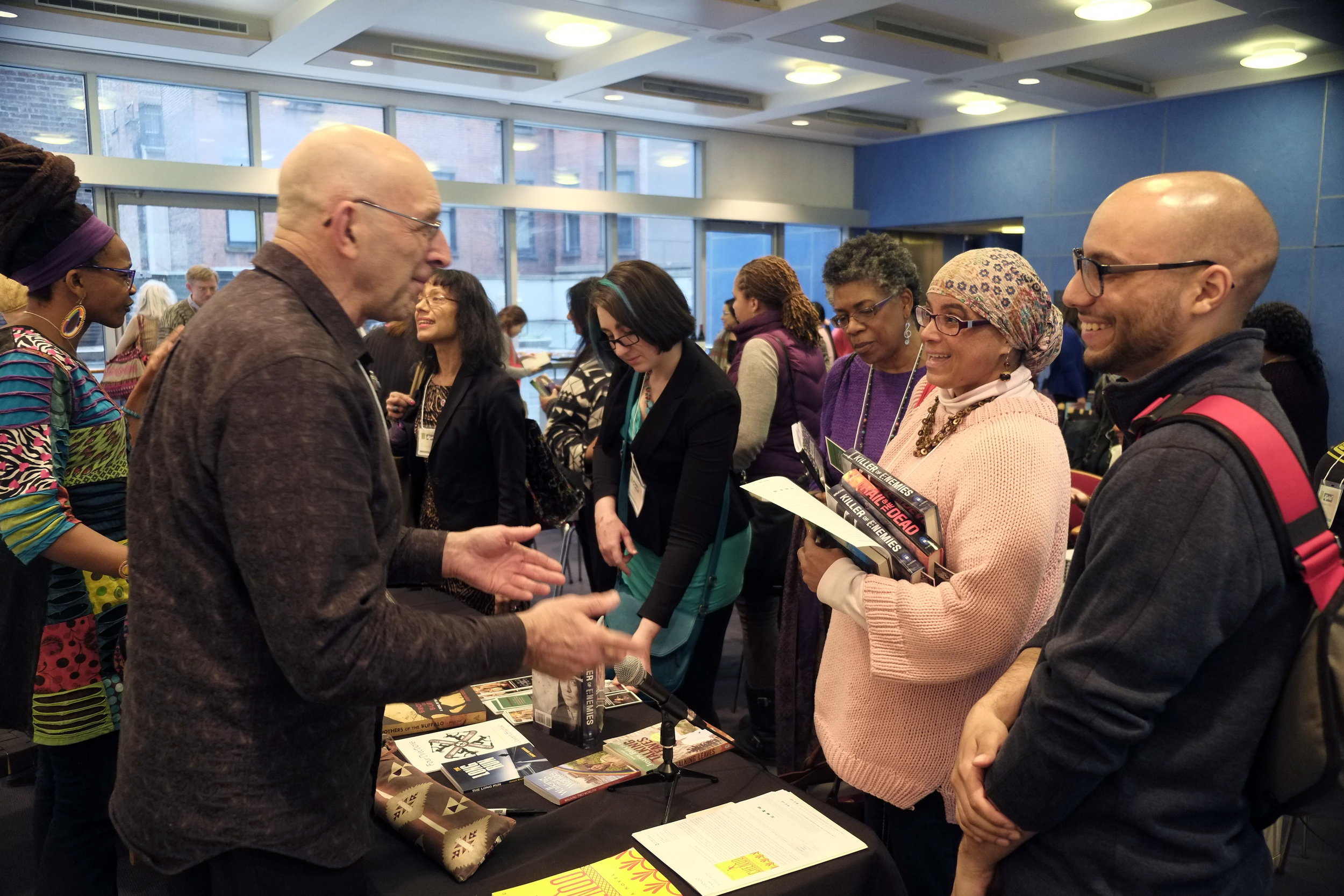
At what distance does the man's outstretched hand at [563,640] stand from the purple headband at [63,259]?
143 cm

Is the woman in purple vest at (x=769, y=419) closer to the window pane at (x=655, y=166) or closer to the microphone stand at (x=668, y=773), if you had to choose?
the microphone stand at (x=668, y=773)

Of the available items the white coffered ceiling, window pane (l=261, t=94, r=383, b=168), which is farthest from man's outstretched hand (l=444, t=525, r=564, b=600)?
window pane (l=261, t=94, r=383, b=168)

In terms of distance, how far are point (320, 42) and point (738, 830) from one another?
6.88 metres

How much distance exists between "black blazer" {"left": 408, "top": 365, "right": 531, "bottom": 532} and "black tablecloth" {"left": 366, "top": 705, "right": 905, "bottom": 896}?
1492 millimetres

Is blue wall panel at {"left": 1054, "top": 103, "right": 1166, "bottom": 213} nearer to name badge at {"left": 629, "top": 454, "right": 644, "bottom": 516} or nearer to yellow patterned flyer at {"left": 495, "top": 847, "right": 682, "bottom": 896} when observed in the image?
name badge at {"left": 629, "top": 454, "right": 644, "bottom": 516}

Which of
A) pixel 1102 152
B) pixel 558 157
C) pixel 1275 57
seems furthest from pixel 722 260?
pixel 1275 57

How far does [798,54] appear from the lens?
24.1ft

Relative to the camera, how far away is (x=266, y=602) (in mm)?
1013

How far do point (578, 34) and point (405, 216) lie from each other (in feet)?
21.1

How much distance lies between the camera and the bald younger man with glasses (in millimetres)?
1032

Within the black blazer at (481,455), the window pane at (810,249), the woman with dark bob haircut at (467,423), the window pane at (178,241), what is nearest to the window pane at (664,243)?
the window pane at (810,249)

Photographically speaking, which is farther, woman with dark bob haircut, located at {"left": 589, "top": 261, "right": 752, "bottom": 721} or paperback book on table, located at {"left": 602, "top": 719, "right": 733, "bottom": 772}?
woman with dark bob haircut, located at {"left": 589, "top": 261, "right": 752, "bottom": 721}

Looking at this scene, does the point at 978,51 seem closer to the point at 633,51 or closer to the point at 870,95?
the point at 870,95

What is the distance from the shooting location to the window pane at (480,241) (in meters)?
9.45
